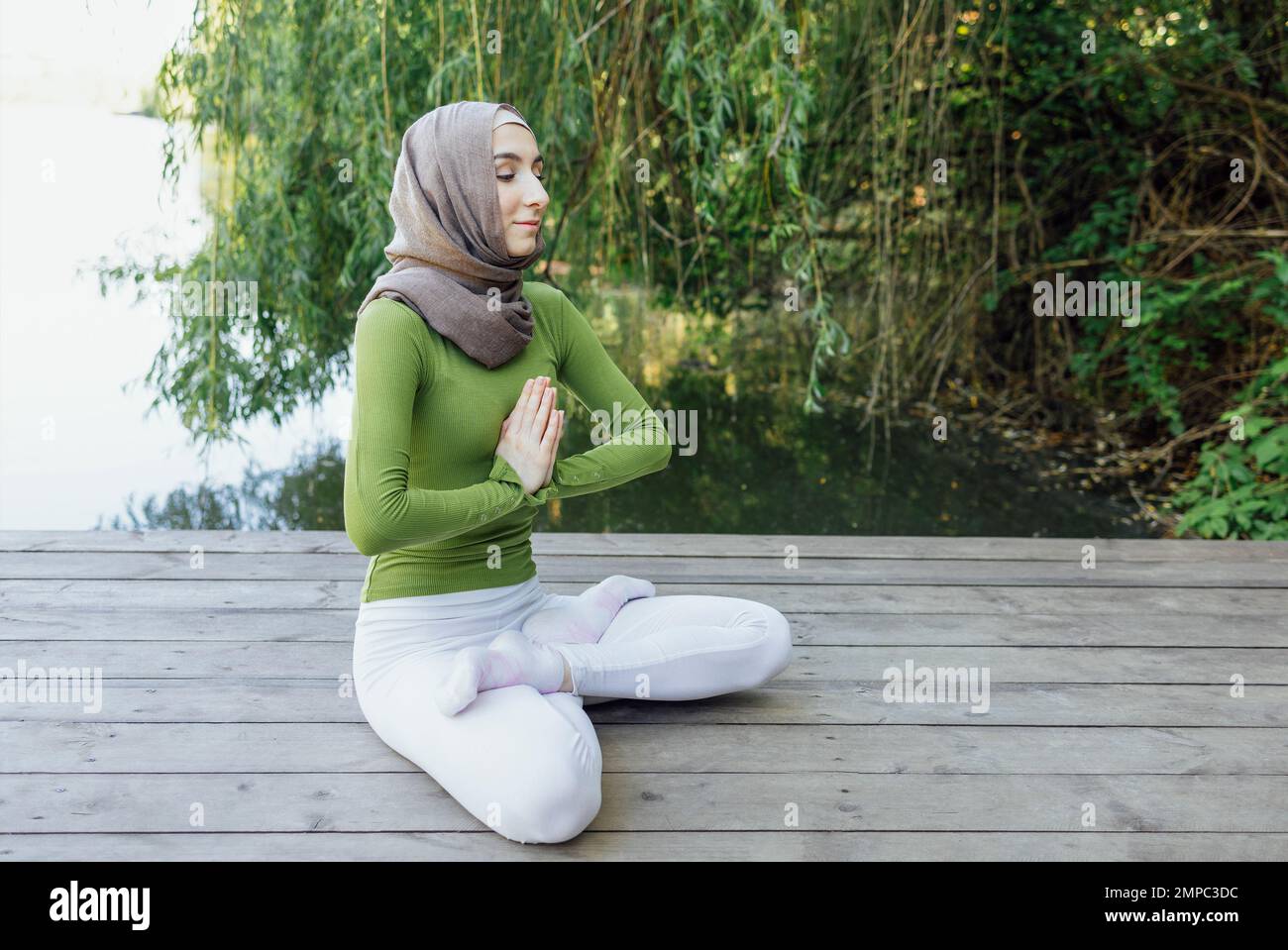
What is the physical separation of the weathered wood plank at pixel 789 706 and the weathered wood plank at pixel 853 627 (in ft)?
0.69

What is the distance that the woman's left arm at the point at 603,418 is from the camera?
1852 millimetres

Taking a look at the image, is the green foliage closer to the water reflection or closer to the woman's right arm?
the water reflection

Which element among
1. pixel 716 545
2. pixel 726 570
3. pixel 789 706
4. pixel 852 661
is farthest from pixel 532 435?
pixel 716 545

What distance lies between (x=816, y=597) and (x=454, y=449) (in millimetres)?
1036

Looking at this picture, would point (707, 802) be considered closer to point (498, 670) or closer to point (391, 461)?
point (498, 670)

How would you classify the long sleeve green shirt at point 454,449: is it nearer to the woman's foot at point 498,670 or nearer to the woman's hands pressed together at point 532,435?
the woman's hands pressed together at point 532,435

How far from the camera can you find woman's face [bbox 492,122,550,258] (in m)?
1.67

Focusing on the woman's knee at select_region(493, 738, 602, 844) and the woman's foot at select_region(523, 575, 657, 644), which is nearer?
the woman's knee at select_region(493, 738, 602, 844)

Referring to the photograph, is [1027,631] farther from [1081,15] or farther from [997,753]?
[1081,15]

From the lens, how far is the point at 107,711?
73.5 inches

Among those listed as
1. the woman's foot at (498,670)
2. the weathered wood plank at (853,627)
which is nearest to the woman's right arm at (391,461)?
the woman's foot at (498,670)

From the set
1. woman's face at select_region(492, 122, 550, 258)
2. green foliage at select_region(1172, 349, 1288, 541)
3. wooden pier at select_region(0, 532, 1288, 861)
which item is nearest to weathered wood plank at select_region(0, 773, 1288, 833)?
wooden pier at select_region(0, 532, 1288, 861)

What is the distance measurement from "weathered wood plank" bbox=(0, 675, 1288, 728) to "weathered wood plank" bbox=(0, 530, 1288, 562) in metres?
0.73
